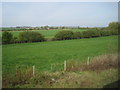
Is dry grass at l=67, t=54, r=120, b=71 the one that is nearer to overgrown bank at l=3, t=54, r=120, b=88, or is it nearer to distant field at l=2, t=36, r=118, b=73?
overgrown bank at l=3, t=54, r=120, b=88

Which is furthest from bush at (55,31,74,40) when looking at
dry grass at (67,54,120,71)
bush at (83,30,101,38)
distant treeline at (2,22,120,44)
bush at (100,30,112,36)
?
dry grass at (67,54,120,71)

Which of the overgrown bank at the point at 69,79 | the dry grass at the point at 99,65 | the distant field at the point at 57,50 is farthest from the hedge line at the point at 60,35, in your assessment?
the overgrown bank at the point at 69,79

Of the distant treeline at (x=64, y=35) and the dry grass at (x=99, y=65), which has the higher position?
the distant treeline at (x=64, y=35)

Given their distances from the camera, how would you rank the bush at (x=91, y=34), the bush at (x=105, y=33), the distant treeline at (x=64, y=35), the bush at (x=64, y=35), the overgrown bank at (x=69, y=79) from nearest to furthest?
the overgrown bank at (x=69, y=79), the distant treeline at (x=64, y=35), the bush at (x=64, y=35), the bush at (x=105, y=33), the bush at (x=91, y=34)

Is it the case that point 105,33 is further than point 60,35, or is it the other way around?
point 105,33

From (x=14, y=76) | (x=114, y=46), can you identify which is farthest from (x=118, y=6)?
(x=14, y=76)

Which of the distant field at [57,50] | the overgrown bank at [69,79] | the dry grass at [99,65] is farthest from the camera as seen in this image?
the distant field at [57,50]

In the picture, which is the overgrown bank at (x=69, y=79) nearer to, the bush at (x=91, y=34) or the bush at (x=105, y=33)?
the bush at (x=105, y=33)

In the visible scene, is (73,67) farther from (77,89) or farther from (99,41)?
(99,41)

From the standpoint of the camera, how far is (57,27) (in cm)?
454

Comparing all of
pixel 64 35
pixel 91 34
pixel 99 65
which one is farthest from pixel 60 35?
pixel 99 65

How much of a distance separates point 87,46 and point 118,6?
5307 mm

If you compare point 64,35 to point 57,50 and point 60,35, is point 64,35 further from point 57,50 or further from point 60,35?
point 57,50

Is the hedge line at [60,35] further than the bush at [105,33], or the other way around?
the bush at [105,33]
